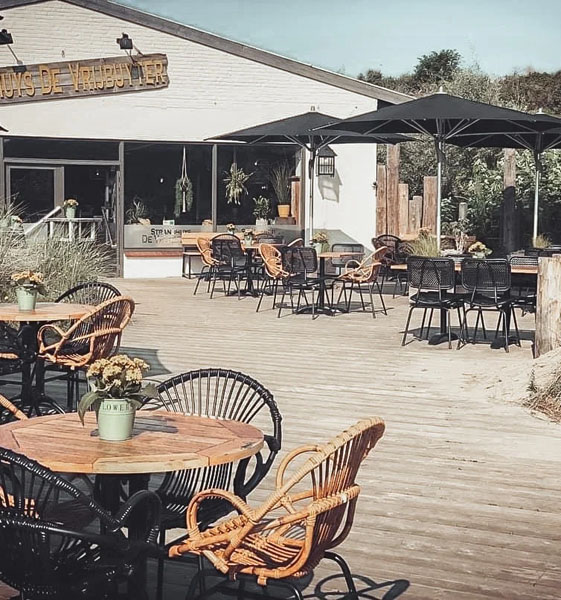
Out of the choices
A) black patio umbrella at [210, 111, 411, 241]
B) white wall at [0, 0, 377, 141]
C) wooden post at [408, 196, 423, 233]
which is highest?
white wall at [0, 0, 377, 141]

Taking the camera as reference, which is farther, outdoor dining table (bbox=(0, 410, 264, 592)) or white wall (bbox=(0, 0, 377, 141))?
white wall (bbox=(0, 0, 377, 141))

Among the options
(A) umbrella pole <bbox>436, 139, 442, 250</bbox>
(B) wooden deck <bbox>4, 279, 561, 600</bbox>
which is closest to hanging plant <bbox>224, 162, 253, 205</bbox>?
(A) umbrella pole <bbox>436, 139, 442, 250</bbox>

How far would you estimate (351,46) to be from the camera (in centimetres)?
4178

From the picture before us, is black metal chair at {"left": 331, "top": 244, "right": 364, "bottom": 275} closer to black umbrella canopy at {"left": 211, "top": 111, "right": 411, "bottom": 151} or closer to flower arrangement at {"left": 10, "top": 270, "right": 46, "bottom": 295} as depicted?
black umbrella canopy at {"left": 211, "top": 111, "right": 411, "bottom": 151}

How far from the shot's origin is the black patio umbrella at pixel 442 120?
41.3 feet

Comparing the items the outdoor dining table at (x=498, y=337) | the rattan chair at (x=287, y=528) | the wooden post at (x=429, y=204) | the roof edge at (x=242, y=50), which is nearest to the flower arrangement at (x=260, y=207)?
the roof edge at (x=242, y=50)

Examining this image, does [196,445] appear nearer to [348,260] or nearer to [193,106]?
[348,260]

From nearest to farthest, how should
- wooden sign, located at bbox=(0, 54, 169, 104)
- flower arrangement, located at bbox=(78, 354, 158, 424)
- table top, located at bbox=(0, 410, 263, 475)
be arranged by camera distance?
table top, located at bbox=(0, 410, 263, 475), flower arrangement, located at bbox=(78, 354, 158, 424), wooden sign, located at bbox=(0, 54, 169, 104)

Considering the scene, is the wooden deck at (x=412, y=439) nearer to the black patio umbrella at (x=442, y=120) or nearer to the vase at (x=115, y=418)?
the vase at (x=115, y=418)

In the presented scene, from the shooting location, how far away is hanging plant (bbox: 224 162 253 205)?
18.7 meters

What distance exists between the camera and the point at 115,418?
3.50 m

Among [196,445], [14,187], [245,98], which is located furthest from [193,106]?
[196,445]

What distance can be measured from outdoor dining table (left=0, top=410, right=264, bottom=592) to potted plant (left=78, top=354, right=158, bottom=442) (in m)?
0.04

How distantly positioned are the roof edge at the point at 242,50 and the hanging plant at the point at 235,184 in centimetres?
195
